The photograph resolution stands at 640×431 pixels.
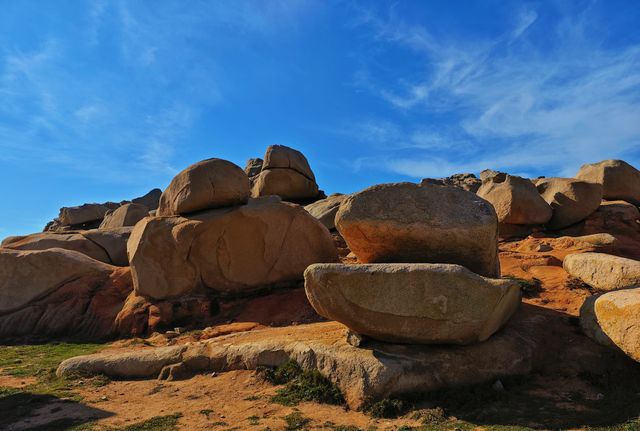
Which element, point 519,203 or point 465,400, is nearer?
point 465,400

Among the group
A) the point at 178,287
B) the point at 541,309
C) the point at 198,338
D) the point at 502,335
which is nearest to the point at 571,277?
the point at 541,309

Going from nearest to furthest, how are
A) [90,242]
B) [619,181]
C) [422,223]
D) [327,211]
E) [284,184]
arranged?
[422,223] < [90,242] < [619,181] < [327,211] < [284,184]

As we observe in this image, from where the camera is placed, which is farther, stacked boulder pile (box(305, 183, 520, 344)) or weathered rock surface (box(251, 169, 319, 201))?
weathered rock surface (box(251, 169, 319, 201))

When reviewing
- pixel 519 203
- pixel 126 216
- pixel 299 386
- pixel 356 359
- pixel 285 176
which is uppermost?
pixel 285 176

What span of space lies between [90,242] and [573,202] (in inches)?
692

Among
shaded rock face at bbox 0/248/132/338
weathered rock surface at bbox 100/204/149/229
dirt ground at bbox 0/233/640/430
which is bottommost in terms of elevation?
dirt ground at bbox 0/233/640/430

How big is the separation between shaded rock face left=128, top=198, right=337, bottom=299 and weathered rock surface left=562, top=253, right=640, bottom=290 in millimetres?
6358

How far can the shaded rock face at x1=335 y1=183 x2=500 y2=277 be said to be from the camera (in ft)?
26.2

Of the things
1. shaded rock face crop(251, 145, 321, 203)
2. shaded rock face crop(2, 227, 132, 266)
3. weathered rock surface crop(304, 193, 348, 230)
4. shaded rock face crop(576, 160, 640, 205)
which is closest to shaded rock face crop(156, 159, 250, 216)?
weathered rock surface crop(304, 193, 348, 230)

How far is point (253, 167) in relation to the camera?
34.7m

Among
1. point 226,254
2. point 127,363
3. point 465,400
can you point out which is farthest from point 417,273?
point 226,254

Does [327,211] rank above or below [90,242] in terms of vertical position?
above

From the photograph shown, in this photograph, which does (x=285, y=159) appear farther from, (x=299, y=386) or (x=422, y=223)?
(x=299, y=386)

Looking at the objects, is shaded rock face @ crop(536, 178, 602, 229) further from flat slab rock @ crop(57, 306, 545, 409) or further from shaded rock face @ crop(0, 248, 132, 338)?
shaded rock face @ crop(0, 248, 132, 338)
